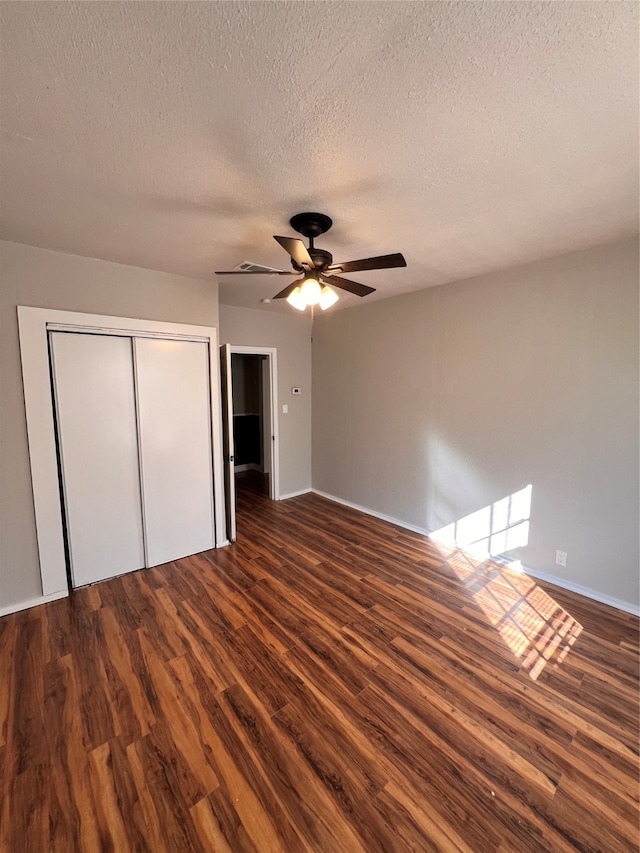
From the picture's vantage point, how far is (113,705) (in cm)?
177

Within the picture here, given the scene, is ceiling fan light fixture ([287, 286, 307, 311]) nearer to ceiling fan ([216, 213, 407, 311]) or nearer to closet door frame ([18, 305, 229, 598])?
ceiling fan ([216, 213, 407, 311])

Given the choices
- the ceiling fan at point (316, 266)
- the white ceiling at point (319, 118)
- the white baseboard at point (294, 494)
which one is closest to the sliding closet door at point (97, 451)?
the white ceiling at point (319, 118)

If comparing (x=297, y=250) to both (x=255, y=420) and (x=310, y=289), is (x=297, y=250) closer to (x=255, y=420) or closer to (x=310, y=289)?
(x=310, y=289)

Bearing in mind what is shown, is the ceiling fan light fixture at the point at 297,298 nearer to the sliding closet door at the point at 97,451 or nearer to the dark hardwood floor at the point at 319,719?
the sliding closet door at the point at 97,451

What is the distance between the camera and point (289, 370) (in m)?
4.86

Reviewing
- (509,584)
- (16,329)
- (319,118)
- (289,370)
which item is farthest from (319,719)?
(289,370)

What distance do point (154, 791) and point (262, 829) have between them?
476mm

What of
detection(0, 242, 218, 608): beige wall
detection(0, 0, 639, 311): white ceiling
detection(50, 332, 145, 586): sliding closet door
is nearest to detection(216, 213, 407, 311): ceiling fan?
detection(0, 0, 639, 311): white ceiling

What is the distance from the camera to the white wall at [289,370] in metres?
4.39

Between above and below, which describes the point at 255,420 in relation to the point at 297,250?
below

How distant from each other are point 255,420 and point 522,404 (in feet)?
14.8

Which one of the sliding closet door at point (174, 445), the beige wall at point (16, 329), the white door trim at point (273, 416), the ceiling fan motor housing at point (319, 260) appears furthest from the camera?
the white door trim at point (273, 416)

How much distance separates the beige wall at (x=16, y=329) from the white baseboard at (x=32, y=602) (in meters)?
0.03

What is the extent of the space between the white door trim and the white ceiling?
2.25 m
